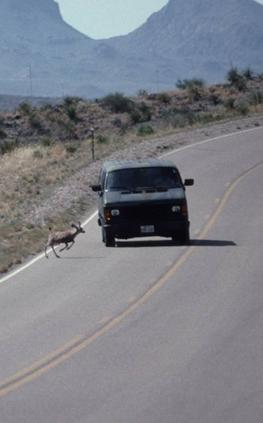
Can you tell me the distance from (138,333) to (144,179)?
39.2 ft

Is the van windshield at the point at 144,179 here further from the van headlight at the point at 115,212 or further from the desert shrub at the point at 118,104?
the desert shrub at the point at 118,104

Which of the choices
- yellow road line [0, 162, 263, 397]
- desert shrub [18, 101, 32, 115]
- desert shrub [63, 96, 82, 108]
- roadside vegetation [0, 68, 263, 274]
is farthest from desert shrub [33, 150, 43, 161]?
yellow road line [0, 162, 263, 397]

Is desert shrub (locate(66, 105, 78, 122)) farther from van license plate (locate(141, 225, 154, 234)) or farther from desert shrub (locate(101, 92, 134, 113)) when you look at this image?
van license plate (locate(141, 225, 154, 234))

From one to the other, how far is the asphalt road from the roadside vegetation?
297cm

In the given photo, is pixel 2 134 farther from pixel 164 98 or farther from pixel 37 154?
pixel 37 154

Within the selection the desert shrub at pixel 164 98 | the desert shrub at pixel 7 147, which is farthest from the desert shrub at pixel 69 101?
the desert shrub at pixel 7 147

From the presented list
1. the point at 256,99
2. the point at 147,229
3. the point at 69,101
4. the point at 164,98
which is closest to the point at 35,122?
the point at 69,101

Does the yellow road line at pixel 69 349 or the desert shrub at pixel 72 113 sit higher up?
the yellow road line at pixel 69 349

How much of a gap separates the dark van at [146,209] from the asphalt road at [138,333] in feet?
1.42

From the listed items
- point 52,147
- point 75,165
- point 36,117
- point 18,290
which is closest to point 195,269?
point 18,290

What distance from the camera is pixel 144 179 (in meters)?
28.1

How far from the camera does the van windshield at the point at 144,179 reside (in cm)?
2802

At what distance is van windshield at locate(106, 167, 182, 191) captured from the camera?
28.0 meters

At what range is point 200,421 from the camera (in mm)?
11367
